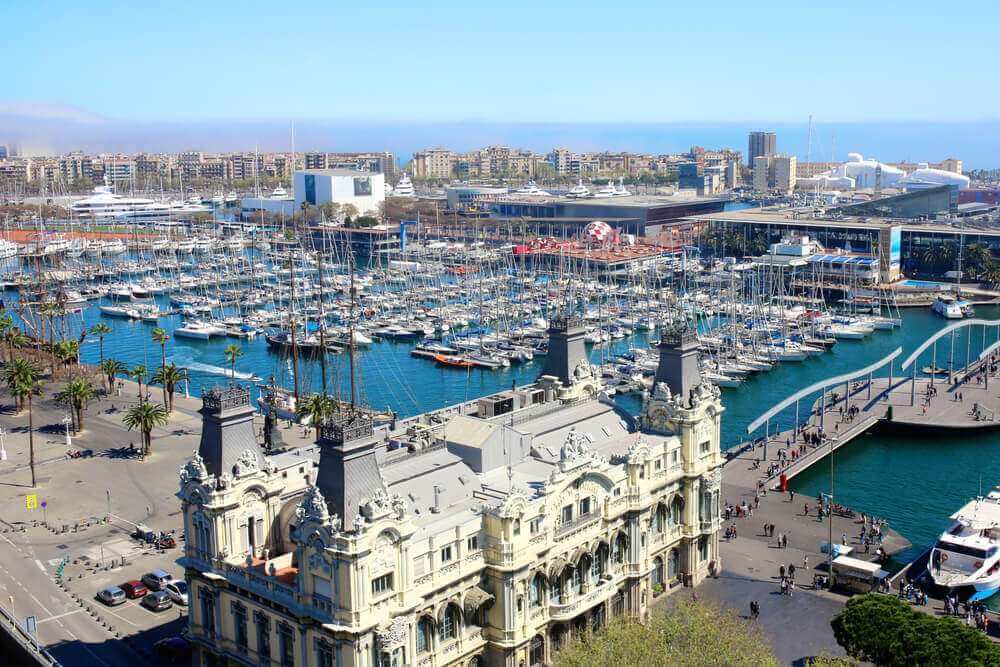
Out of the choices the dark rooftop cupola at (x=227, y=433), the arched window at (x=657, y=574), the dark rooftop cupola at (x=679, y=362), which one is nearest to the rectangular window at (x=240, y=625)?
the dark rooftop cupola at (x=227, y=433)

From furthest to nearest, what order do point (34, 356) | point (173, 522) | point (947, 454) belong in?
point (34, 356), point (947, 454), point (173, 522)

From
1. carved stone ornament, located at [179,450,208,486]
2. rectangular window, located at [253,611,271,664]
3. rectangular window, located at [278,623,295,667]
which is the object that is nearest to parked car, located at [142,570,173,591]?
carved stone ornament, located at [179,450,208,486]

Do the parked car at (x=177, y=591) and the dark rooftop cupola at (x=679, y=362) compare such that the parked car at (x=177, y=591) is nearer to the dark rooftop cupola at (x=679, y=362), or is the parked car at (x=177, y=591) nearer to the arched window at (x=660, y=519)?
the arched window at (x=660, y=519)

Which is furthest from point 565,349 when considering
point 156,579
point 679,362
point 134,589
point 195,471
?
point 134,589

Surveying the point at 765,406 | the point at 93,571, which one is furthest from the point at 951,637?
the point at 765,406

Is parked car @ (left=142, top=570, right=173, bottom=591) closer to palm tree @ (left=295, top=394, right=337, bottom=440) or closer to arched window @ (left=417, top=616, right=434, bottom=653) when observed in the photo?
palm tree @ (left=295, top=394, right=337, bottom=440)

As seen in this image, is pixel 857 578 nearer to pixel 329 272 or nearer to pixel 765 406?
pixel 765 406

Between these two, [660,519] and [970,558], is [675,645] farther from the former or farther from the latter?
[970,558]
